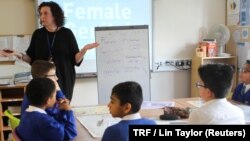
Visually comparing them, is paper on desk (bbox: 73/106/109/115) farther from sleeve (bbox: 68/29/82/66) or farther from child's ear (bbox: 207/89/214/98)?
child's ear (bbox: 207/89/214/98)

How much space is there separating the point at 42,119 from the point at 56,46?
1.25 meters

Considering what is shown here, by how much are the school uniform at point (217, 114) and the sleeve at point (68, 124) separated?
667 millimetres

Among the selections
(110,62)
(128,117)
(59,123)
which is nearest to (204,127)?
(128,117)

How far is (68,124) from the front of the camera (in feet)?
6.15

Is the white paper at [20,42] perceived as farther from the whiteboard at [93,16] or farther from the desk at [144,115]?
the desk at [144,115]

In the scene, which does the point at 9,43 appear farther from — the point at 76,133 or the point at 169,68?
the point at 76,133

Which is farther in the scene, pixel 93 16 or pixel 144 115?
pixel 93 16

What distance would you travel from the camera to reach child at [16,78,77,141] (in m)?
1.69

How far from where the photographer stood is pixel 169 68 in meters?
4.53

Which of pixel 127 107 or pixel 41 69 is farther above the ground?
pixel 41 69

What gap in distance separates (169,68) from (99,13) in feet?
3.97

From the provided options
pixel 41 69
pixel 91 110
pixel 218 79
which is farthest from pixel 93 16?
pixel 218 79

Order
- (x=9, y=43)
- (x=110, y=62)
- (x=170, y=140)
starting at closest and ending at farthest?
1. (x=170, y=140)
2. (x=110, y=62)
3. (x=9, y=43)

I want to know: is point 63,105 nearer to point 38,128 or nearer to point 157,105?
point 38,128
